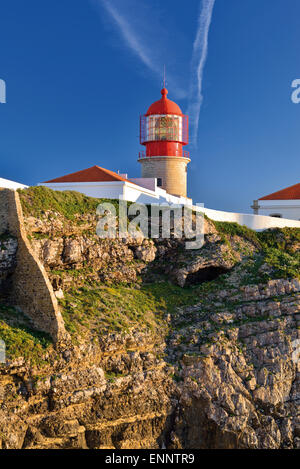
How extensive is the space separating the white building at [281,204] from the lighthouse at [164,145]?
703cm

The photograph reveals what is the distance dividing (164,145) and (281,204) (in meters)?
9.09

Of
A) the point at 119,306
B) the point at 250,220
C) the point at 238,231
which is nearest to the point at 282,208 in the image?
the point at 250,220

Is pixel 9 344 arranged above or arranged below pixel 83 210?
below

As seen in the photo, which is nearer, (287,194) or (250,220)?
(250,220)

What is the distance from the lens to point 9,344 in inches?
773

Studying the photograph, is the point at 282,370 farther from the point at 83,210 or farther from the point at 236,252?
the point at 83,210

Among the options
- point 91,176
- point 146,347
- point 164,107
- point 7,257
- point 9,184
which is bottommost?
point 146,347

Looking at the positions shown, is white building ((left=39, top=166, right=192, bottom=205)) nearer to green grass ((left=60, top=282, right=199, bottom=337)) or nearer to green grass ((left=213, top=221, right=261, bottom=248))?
green grass ((left=213, top=221, right=261, bottom=248))

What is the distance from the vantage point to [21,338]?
20.1 metres

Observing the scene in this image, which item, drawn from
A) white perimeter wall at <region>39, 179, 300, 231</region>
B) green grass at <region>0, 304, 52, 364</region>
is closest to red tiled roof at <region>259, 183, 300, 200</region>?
white perimeter wall at <region>39, 179, 300, 231</region>

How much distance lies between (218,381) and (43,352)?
671cm

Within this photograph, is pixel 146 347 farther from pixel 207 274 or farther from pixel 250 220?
pixel 250 220

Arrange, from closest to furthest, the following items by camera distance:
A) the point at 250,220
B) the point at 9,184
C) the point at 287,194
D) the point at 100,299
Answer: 1. the point at 9,184
2. the point at 100,299
3. the point at 250,220
4. the point at 287,194
